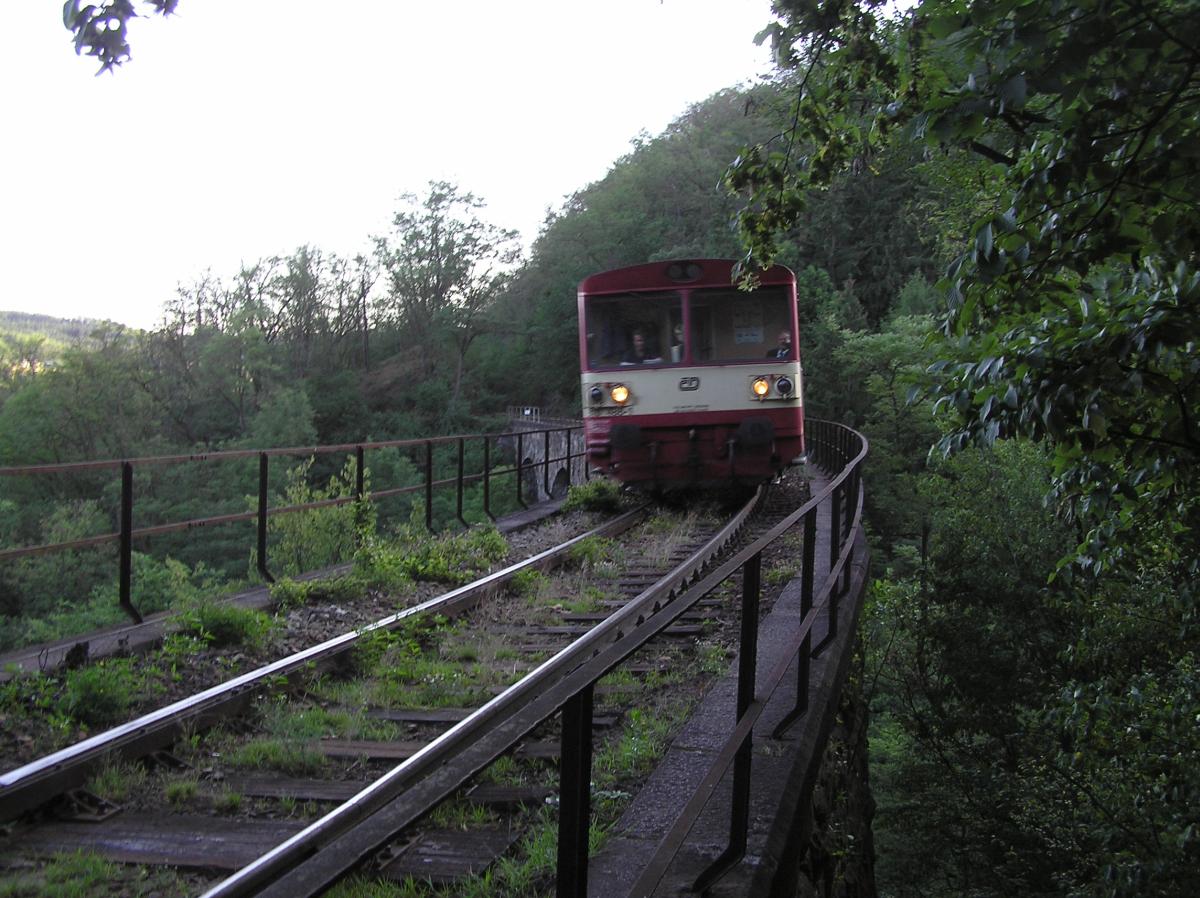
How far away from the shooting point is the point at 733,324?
38.8 ft

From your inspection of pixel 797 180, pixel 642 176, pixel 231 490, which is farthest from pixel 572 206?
pixel 797 180

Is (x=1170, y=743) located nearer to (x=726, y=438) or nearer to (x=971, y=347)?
(x=971, y=347)

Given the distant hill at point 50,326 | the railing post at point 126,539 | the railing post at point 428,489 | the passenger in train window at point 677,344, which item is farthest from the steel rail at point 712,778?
the distant hill at point 50,326

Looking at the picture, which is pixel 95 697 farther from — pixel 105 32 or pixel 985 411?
pixel 985 411

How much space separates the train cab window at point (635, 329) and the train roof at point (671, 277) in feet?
0.37

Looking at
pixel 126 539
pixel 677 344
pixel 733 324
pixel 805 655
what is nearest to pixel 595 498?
pixel 677 344

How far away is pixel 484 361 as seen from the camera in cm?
7288

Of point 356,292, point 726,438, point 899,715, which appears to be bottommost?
point 899,715

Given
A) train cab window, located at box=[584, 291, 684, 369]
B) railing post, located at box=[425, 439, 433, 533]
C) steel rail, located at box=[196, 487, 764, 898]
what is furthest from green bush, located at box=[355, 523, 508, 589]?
train cab window, located at box=[584, 291, 684, 369]

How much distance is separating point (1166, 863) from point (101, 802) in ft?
18.7

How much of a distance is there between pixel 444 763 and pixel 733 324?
10.5m

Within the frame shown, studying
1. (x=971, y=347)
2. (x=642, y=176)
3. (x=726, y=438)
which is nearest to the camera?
(x=971, y=347)

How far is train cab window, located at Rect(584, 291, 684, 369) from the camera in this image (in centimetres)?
1186

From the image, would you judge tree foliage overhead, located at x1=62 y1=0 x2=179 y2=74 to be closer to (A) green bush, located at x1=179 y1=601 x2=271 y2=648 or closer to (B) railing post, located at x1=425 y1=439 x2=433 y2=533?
(A) green bush, located at x1=179 y1=601 x2=271 y2=648
